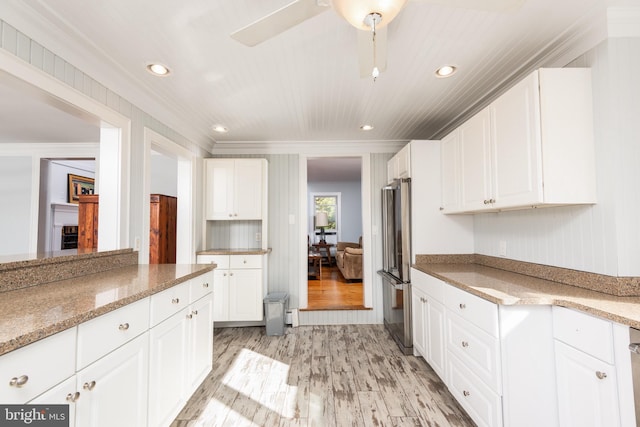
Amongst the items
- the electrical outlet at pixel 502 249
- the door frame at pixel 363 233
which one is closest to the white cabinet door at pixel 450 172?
the electrical outlet at pixel 502 249

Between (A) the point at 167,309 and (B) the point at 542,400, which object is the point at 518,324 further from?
(A) the point at 167,309

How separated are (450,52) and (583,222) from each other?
4.17ft

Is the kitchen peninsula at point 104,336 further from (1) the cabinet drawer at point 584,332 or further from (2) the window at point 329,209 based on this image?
(2) the window at point 329,209

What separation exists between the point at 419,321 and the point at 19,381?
2534mm

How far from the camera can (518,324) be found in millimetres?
1474

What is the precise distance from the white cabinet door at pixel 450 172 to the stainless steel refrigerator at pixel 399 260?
0.32 m

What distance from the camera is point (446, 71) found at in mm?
2066

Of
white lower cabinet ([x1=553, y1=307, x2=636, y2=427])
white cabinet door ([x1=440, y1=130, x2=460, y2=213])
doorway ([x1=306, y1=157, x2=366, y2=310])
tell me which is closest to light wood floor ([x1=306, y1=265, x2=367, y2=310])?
doorway ([x1=306, y1=157, x2=366, y2=310])

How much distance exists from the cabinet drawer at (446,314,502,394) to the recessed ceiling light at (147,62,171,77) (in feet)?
8.44

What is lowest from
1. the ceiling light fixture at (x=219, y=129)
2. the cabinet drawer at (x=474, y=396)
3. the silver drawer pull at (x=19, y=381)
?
the cabinet drawer at (x=474, y=396)

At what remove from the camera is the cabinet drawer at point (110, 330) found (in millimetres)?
1036

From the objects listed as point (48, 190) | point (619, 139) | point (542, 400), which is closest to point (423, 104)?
point (619, 139)

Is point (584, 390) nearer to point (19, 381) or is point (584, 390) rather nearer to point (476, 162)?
point (476, 162)

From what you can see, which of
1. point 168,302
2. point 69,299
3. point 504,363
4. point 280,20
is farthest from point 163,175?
point 504,363
